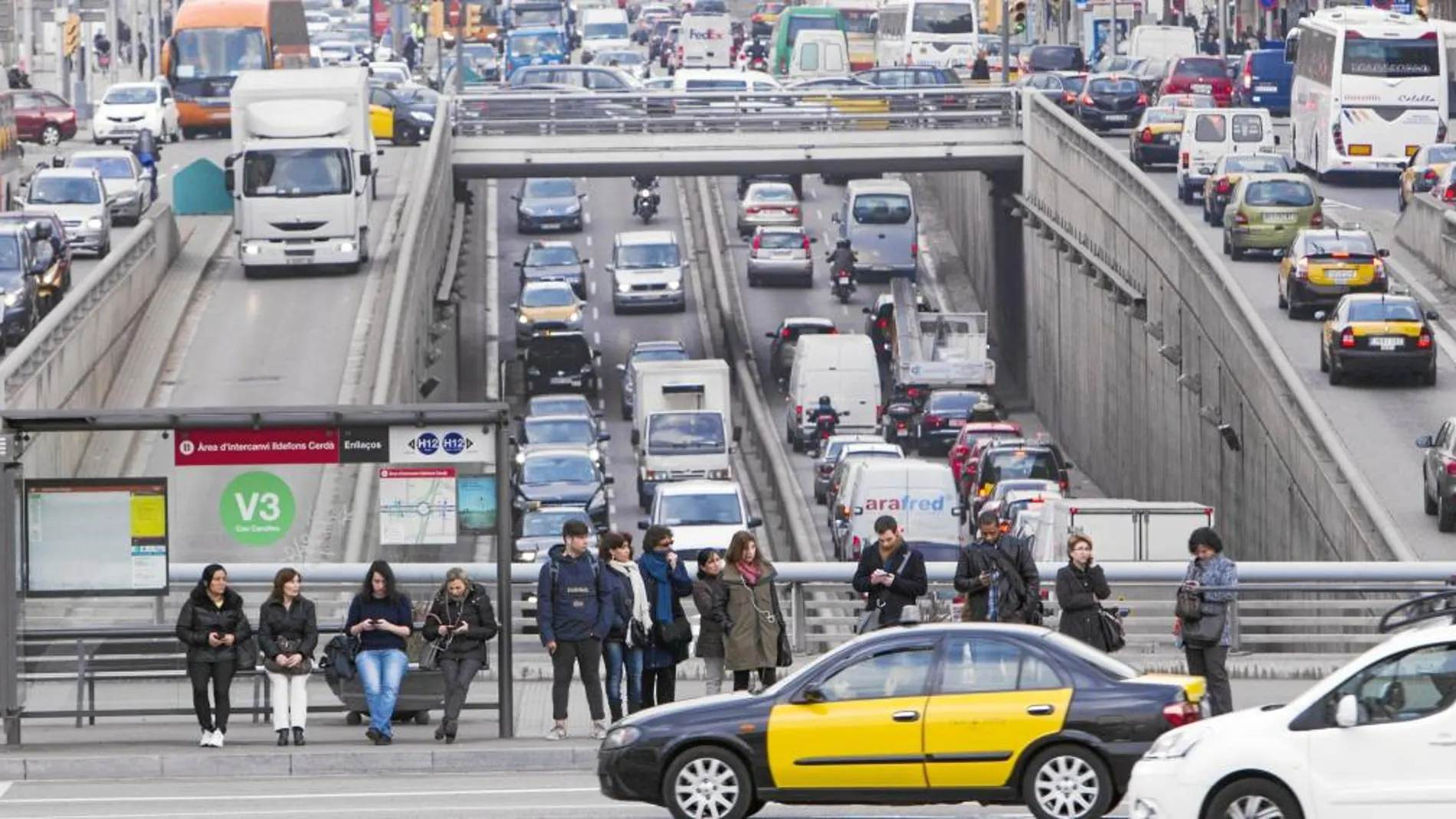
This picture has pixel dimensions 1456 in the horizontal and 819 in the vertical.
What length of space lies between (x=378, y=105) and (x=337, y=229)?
22.1 m

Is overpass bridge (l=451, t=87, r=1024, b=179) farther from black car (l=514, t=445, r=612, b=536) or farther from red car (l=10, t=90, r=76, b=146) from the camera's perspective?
black car (l=514, t=445, r=612, b=536)

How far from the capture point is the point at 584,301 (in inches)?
3105

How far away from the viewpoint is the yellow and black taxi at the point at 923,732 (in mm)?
16484

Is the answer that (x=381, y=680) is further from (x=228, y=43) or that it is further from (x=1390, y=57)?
(x=228, y=43)

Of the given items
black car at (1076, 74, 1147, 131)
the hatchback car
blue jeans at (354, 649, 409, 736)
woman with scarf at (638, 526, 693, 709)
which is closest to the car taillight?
woman with scarf at (638, 526, 693, 709)

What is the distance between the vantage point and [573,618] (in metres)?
19.8

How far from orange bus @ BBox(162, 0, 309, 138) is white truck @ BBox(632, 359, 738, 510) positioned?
1877cm

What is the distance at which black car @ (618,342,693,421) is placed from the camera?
66312mm

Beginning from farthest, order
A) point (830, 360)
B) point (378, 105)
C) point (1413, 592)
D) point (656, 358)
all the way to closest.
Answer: point (378, 105), point (656, 358), point (830, 360), point (1413, 592)

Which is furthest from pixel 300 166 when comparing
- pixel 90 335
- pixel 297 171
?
pixel 90 335

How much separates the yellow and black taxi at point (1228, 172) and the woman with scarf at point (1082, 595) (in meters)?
39.2

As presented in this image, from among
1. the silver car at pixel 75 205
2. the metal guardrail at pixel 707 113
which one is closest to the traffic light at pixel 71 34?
the metal guardrail at pixel 707 113

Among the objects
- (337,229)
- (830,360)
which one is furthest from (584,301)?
(337,229)

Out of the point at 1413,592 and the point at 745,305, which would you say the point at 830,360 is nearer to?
the point at 745,305
